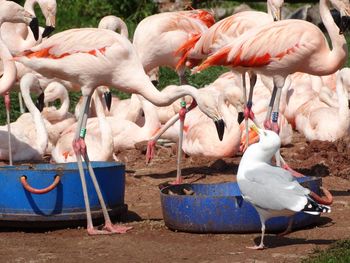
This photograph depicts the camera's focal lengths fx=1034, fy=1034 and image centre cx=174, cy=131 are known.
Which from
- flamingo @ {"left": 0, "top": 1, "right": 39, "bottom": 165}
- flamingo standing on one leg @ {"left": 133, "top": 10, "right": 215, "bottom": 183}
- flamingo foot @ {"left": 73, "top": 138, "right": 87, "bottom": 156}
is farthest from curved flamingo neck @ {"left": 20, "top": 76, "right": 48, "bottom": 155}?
flamingo foot @ {"left": 73, "top": 138, "right": 87, "bottom": 156}

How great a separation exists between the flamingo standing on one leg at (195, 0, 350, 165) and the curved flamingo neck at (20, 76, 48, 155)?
194 cm

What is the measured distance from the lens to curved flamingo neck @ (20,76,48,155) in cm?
923

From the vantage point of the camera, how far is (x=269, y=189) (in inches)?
225

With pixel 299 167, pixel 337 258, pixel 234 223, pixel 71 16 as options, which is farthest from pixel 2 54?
pixel 71 16

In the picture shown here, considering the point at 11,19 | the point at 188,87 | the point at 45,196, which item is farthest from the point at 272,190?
the point at 11,19

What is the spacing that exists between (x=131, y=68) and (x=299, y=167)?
251 cm

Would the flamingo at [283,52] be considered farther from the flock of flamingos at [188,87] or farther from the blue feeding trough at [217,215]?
the blue feeding trough at [217,215]

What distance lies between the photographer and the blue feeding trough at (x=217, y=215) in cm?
620

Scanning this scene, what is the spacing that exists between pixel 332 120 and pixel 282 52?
2200 millimetres

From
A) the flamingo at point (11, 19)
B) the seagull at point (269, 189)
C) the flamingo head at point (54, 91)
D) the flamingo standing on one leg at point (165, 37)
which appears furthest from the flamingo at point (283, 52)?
the flamingo head at point (54, 91)

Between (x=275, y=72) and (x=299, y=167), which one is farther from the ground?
(x=275, y=72)

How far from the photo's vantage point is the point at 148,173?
28.9 ft

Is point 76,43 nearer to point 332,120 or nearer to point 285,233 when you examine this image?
point 285,233

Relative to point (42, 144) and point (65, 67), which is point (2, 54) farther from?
point (65, 67)
